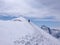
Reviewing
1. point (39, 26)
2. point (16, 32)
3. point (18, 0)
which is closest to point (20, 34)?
point (16, 32)

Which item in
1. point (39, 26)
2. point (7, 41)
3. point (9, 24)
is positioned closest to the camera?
point (7, 41)

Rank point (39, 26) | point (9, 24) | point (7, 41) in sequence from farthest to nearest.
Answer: point (39, 26)
point (9, 24)
point (7, 41)

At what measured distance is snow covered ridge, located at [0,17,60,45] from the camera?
1.03 m

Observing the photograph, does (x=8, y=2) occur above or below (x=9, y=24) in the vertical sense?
above

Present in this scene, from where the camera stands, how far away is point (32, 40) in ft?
3.53

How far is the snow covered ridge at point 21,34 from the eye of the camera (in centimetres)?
103

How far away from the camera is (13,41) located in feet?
3.38

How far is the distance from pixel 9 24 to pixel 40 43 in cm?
32

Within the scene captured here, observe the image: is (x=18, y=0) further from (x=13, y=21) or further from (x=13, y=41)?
(x=13, y=41)

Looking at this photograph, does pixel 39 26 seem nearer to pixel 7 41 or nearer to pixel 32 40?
pixel 32 40

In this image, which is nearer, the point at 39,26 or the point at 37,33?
the point at 37,33

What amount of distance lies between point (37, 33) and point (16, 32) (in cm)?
19

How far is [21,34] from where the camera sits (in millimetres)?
1087

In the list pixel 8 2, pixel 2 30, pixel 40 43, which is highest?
pixel 8 2
